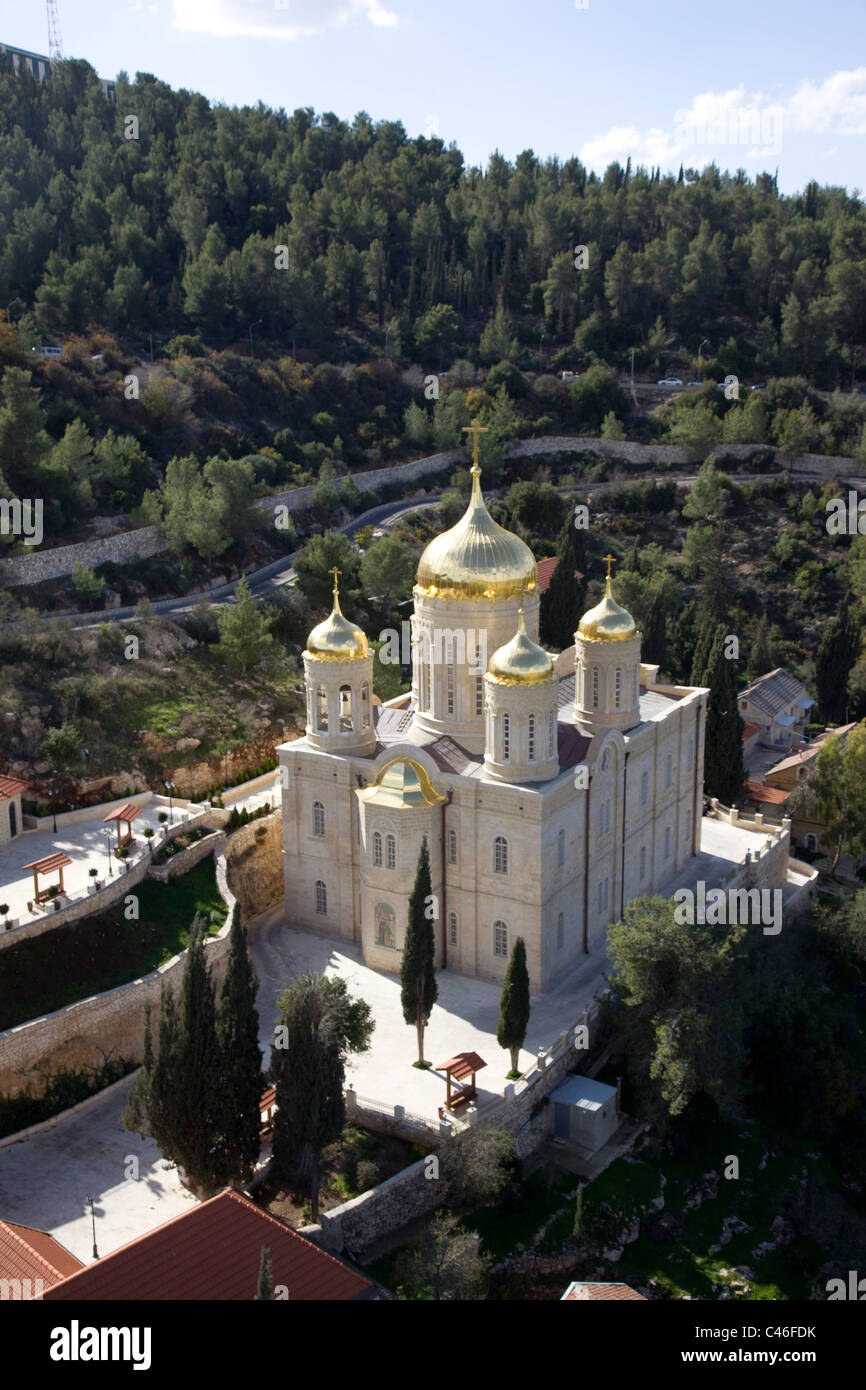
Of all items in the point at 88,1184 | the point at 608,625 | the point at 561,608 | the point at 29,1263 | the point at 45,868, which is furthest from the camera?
the point at 561,608

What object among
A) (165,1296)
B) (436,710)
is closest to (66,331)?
(436,710)

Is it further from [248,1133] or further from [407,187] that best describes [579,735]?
[407,187]

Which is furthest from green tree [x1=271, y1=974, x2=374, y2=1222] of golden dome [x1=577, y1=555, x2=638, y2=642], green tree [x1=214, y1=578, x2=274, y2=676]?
green tree [x1=214, y1=578, x2=274, y2=676]

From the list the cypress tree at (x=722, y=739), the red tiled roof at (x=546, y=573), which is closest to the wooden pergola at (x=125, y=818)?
the cypress tree at (x=722, y=739)

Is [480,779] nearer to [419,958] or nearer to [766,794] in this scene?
[419,958]

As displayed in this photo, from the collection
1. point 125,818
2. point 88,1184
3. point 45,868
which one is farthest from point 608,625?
point 88,1184

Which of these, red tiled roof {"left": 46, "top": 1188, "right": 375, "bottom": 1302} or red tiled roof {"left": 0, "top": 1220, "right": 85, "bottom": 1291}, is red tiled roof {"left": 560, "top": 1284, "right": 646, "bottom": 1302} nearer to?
red tiled roof {"left": 46, "top": 1188, "right": 375, "bottom": 1302}

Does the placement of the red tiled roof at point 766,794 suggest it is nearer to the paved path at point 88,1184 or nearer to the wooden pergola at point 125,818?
the wooden pergola at point 125,818
